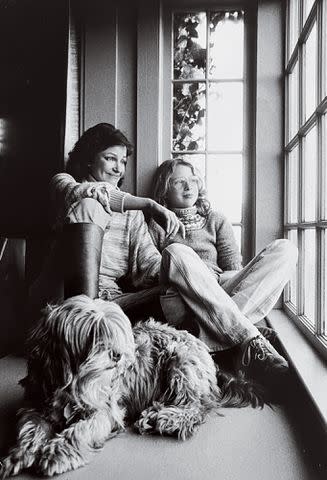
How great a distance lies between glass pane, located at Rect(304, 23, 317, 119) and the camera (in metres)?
2.05

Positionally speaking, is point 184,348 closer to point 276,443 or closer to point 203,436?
point 203,436

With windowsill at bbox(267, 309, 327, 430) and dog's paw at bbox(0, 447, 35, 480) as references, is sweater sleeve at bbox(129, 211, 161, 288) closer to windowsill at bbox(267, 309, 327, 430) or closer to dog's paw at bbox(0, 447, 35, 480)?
windowsill at bbox(267, 309, 327, 430)

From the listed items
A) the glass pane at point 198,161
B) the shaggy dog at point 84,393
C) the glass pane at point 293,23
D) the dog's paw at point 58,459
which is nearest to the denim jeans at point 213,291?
the shaggy dog at point 84,393

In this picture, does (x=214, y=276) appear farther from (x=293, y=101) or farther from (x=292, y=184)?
(x=293, y=101)

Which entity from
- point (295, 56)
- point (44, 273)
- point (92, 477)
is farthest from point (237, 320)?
point (295, 56)

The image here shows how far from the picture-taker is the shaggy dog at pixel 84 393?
123cm

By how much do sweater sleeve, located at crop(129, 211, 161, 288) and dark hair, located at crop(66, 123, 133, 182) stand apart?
391 mm

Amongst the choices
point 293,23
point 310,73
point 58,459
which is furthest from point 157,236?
point 58,459

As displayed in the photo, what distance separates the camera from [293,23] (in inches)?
103

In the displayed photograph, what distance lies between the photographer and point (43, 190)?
2.81m

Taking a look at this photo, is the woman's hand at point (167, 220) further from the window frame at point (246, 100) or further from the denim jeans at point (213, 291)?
the window frame at point (246, 100)

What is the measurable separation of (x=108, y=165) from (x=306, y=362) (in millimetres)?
1461

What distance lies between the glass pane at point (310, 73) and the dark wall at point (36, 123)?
4.44 ft

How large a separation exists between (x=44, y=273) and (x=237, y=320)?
3.17ft
